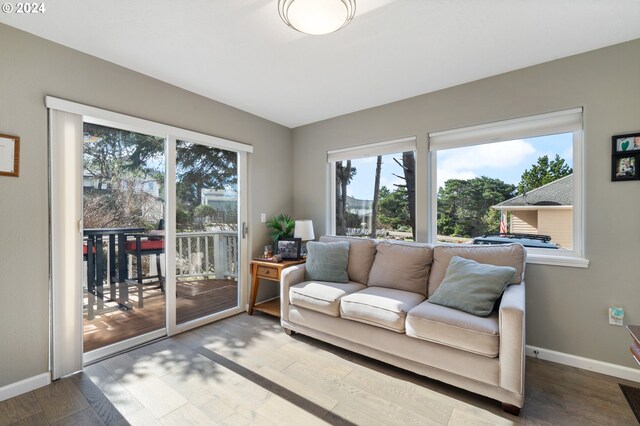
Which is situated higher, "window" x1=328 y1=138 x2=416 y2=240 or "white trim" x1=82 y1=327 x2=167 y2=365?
"window" x1=328 y1=138 x2=416 y2=240

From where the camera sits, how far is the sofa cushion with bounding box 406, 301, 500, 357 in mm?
1783

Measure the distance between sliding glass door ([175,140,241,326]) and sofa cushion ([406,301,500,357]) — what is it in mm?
2287

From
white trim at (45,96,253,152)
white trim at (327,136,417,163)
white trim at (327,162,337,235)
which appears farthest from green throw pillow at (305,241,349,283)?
white trim at (45,96,253,152)

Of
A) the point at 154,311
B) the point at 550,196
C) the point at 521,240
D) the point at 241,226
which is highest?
the point at 550,196

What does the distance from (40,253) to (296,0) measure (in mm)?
2490

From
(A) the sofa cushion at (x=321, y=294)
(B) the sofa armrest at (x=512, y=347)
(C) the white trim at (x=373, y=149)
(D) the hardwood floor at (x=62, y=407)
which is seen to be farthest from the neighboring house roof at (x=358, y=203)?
(D) the hardwood floor at (x=62, y=407)

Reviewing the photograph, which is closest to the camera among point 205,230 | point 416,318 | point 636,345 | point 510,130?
point 636,345

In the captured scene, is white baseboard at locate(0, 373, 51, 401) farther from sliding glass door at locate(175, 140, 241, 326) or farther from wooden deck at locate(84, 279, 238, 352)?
sliding glass door at locate(175, 140, 241, 326)

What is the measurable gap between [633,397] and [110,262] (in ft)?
13.6

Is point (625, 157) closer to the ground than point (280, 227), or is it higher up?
higher up

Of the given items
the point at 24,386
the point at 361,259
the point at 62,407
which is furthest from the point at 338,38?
the point at 24,386

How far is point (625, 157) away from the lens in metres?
2.12

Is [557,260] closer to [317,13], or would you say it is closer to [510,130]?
[510,130]

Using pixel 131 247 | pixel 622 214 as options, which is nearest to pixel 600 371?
pixel 622 214
